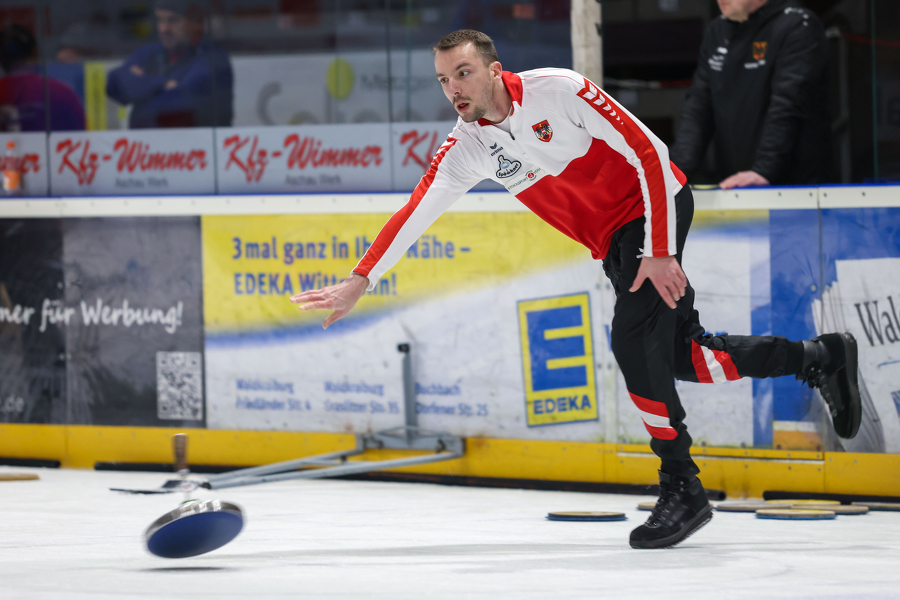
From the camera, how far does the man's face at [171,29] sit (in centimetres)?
616

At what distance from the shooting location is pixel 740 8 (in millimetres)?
4988

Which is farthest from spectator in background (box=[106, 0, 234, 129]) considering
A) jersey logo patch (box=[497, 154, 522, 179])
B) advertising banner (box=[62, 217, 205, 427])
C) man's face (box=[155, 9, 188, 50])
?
jersey logo patch (box=[497, 154, 522, 179])

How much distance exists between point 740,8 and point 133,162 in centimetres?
330

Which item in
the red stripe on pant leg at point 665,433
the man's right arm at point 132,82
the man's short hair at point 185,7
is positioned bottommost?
the red stripe on pant leg at point 665,433

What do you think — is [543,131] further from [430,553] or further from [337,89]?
[337,89]

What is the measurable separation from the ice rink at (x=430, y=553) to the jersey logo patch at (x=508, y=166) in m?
1.24

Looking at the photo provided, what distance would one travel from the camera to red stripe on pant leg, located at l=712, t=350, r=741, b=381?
12.5ft

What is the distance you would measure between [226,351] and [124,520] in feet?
5.22

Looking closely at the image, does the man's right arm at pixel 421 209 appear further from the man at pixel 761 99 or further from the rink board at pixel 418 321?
the man at pixel 761 99

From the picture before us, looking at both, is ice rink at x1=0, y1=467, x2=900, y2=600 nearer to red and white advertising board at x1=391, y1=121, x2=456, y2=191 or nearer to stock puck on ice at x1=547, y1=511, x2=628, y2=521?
stock puck on ice at x1=547, y1=511, x2=628, y2=521

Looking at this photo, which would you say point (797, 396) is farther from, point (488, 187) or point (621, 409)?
point (488, 187)

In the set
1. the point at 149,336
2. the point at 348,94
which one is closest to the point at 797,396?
the point at 348,94

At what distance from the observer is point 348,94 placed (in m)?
5.90

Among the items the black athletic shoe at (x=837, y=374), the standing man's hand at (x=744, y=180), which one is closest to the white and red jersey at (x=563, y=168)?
the black athletic shoe at (x=837, y=374)
